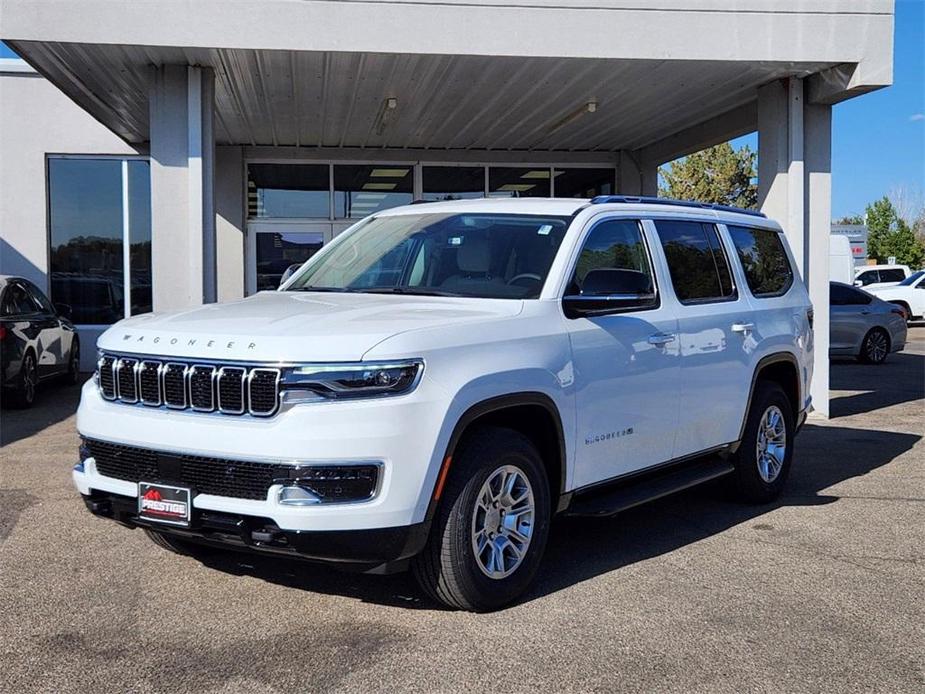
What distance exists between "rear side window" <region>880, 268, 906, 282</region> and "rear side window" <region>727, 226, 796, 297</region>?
88.2 feet

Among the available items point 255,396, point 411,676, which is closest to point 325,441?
point 255,396

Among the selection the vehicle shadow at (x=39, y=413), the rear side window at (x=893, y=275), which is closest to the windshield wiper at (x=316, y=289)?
the vehicle shadow at (x=39, y=413)

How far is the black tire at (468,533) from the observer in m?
4.36

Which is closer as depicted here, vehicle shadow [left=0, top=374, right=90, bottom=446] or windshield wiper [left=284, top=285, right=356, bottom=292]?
windshield wiper [left=284, top=285, right=356, bottom=292]

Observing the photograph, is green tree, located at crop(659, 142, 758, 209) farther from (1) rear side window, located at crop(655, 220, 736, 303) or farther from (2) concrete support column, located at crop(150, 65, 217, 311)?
(1) rear side window, located at crop(655, 220, 736, 303)

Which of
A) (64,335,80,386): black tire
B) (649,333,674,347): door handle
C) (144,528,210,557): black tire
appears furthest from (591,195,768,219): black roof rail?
(64,335,80,386): black tire

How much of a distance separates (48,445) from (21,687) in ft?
19.3

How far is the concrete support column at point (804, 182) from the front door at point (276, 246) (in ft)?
25.1

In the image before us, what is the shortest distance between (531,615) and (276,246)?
12390mm

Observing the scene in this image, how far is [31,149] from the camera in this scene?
622 inches

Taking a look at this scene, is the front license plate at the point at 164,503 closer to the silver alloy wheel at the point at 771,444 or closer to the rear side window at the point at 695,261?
the rear side window at the point at 695,261

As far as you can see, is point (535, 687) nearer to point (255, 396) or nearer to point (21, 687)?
point (255, 396)

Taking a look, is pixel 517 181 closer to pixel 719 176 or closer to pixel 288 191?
pixel 288 191

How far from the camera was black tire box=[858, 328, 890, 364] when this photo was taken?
1816 centimetres
